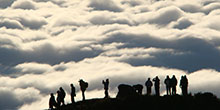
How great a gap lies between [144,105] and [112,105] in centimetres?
405

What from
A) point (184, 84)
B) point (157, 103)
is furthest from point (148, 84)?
point (184, 84)

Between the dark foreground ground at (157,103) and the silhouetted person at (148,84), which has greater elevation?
the silhouetted person at (148,84)

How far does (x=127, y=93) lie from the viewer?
7050 centimetres

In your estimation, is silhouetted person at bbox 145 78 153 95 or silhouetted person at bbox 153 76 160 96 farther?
silhouetted person at bbox 145 78 153 95

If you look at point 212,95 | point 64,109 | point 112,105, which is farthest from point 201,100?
point 64,109

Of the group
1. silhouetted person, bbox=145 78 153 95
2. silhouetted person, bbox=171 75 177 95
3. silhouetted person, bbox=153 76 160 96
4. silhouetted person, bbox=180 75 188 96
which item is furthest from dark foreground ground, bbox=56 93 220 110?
silhouetted person, bbox=153 76 160 96

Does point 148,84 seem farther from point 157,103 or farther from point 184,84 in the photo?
point 184,84

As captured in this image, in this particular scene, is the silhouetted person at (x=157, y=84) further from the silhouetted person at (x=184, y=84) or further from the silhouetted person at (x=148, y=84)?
the silhouetted person at (x=184, y=84)

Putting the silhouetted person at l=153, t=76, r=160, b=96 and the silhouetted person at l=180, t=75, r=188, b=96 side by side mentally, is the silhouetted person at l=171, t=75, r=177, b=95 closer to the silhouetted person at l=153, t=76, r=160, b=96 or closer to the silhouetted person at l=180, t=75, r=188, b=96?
the silhouetted person at l=180, t=75, r=188, b=96

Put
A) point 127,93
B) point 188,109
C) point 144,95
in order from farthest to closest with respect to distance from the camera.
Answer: point 127,93 < point 144,95 < point 188,109

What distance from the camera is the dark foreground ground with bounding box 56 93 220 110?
61.8m

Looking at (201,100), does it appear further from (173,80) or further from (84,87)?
(84,87)

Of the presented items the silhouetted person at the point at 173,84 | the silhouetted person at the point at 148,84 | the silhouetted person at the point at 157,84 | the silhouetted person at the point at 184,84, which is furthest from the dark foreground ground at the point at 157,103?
the silhouetted person at the point at 157,84

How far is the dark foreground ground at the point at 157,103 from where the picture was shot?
61781 mm
